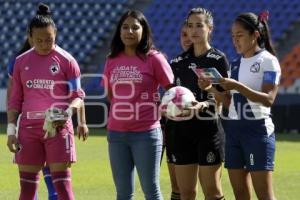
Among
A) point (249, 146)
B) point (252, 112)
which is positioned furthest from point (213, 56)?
point (249, 146)

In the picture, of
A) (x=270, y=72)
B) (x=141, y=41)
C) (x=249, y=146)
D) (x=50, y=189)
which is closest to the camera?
(x=270, y=72)

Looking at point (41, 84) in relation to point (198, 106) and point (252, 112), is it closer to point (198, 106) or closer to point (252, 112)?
point (198, 106)

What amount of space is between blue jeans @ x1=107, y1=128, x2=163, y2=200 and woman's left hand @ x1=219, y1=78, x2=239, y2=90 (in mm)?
835

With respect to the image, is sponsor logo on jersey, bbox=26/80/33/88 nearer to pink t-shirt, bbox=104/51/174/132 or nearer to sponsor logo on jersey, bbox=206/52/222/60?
pink t-shirt, bbox=104/51/174/132

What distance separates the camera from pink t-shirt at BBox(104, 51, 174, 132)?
7.55 m

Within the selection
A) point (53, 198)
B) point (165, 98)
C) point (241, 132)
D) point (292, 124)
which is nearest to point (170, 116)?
point (165, 98)

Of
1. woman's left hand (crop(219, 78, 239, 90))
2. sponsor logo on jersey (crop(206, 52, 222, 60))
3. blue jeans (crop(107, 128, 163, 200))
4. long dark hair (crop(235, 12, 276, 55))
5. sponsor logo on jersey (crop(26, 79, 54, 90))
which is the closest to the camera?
woman's left hand (crop(219, 78, 239, 90))

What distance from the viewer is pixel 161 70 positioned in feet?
25.0

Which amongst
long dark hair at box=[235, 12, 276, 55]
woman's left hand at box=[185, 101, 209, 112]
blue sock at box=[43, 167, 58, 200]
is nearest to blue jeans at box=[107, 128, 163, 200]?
woman's left hand at box=[185, 101, 209, 112]

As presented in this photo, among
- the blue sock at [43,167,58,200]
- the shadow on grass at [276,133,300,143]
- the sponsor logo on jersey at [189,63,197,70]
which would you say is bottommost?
the shadow on grass at [276,133,300,143]

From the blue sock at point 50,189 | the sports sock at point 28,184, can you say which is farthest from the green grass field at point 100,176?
the sports sock at point 28,184

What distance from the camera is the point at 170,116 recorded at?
7734 millimetres

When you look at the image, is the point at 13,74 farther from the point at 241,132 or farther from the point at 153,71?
the point at 241,132

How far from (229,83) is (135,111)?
0.93 meters
